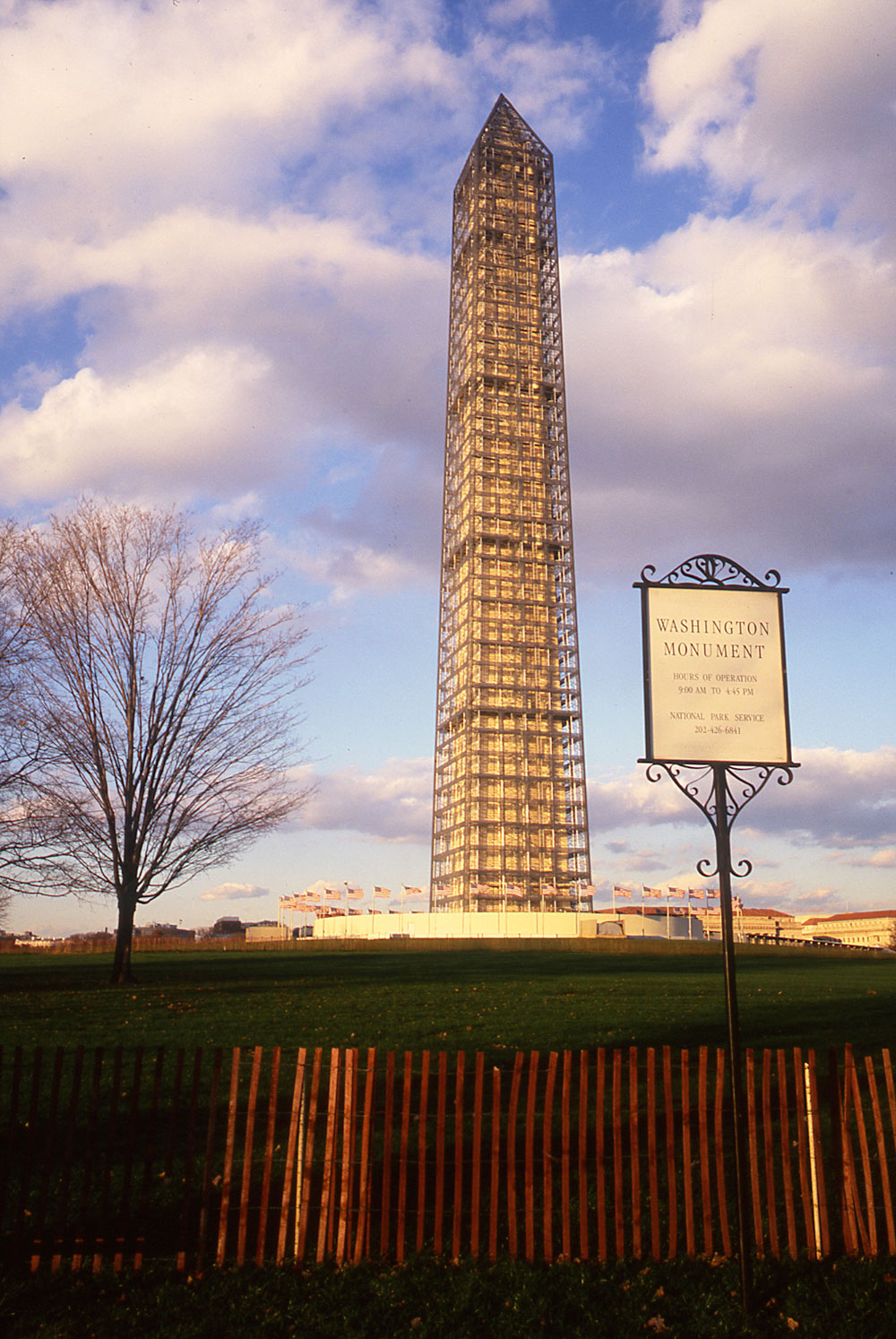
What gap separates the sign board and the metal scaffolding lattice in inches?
3818

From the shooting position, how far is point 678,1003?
80.4ft

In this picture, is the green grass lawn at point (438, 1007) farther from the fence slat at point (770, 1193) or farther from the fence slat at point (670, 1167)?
the fence slat at point (770, 1193)

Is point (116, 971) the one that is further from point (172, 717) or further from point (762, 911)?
point (762, 911)

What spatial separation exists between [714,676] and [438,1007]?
16.7 metres

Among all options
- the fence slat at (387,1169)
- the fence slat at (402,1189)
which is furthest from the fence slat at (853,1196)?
the fence slat at (387,1169)

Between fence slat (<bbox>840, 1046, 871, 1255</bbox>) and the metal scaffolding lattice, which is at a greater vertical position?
the metal scaffolding lattice

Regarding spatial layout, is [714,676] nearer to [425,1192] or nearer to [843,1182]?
[843,1182]

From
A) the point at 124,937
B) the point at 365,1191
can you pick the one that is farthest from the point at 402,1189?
the point at 124,937

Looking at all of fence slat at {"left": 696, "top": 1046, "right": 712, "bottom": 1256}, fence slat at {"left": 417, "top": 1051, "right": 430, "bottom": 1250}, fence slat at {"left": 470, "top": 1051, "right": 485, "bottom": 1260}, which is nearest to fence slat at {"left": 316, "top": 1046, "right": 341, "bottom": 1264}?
fence slat at {"left": 417, "top": 1051, "right": 430, "bottom": 1250}

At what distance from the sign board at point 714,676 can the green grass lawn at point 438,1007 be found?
30.7ft

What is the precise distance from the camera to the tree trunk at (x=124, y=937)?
3111 centimetres

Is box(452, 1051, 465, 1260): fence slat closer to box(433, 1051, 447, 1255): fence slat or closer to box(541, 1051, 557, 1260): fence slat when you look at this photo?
box(433, 1051, 447, 1255): fence slat

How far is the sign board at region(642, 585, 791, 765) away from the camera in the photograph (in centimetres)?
913

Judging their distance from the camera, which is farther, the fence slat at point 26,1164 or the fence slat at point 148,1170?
the fence slat at point 148,1170
